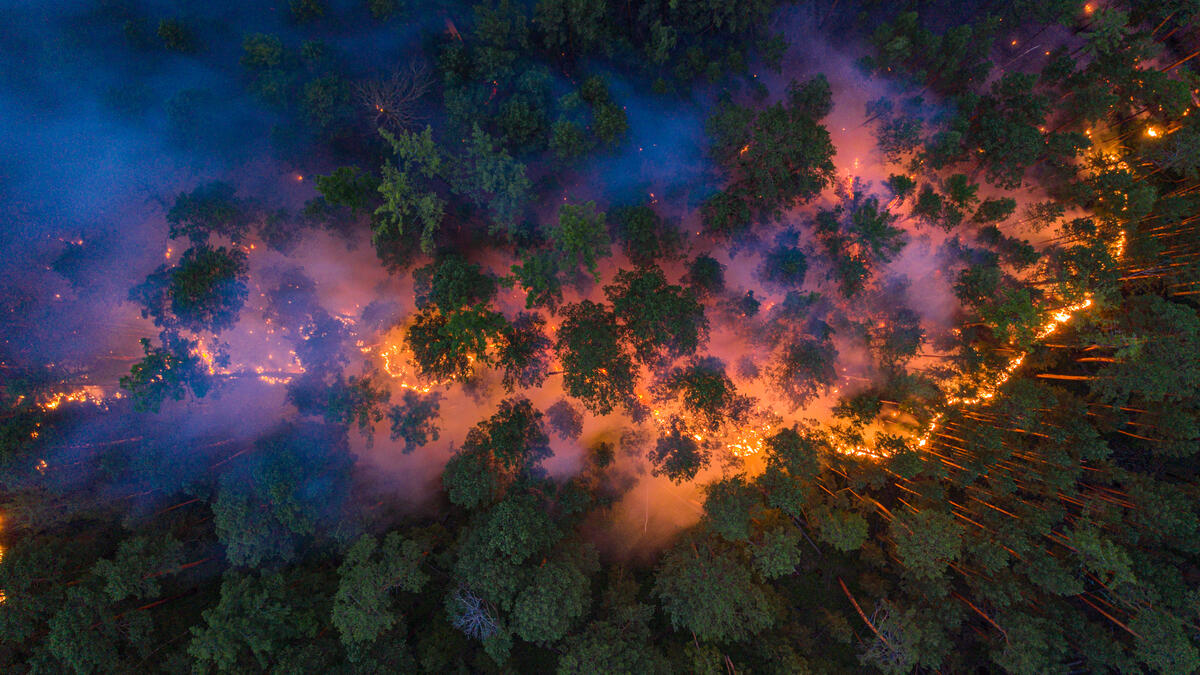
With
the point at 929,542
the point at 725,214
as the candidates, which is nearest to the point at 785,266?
the point at 725,214

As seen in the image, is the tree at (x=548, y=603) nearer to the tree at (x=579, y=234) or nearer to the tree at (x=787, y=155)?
the tree at (x=579, y=234)

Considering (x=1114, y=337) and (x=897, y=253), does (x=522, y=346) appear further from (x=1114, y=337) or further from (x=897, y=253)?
(x=1114, y=337)

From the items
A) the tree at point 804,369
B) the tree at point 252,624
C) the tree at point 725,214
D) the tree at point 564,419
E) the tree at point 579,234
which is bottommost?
the tree at point 252,624

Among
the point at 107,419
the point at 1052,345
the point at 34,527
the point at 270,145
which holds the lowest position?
the point at 34,527

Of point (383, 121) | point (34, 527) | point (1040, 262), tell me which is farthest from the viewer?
point (1040, 262)

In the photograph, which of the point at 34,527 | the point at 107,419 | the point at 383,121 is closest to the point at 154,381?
the point at 107,419

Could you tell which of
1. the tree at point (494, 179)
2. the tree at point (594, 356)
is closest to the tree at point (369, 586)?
the tree at point (594, 356)

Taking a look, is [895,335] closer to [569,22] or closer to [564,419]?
[564,419]
